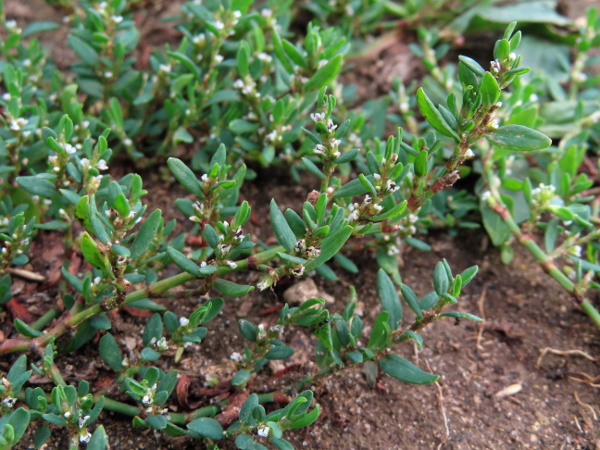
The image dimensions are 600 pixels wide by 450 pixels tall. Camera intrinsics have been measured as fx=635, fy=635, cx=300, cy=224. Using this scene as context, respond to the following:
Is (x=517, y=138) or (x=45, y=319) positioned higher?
(x=517, y=138)

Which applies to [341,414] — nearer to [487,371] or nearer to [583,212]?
[487,371]

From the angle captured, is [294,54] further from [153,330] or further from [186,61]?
[153,330]

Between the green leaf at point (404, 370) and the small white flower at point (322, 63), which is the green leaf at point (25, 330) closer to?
the green leaf at point (404, 370)

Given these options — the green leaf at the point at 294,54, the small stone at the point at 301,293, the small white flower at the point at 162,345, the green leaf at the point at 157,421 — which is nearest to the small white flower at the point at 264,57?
the green leaf at the point at 294,54

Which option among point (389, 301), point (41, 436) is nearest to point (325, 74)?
point (389, 301)

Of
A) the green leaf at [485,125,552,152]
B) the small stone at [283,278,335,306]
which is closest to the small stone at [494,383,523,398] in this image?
the small stone at [283,278,335,306]

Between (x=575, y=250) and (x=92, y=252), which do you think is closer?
(x=92, y=252)

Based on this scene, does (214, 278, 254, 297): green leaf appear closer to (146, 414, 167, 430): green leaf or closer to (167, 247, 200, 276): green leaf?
(167, 247, 200, 276): green leaf
